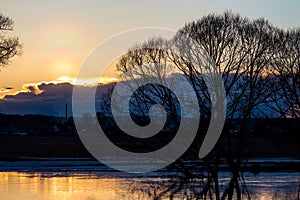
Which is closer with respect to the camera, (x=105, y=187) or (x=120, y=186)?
(x=105, y=187)

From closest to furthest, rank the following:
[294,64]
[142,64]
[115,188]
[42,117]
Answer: [115,188] → [142,64] → [294,64] → [42,117]

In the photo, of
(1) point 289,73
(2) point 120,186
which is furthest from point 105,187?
(1) point 289,73

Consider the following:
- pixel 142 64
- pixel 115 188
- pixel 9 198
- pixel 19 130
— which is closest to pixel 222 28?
pixel 142 64

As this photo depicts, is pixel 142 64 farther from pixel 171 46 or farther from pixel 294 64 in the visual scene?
pixel 294 64

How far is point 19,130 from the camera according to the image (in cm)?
17562

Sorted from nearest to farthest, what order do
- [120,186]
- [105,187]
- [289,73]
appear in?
1. [105,187]
2. [120,186]
3. [289,73]

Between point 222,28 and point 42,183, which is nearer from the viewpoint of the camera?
point 42,183

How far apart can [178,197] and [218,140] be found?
25.6 ft

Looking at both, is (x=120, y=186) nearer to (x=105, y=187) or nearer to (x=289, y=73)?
(x=105, y=187)

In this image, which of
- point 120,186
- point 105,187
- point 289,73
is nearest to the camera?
point 105,187

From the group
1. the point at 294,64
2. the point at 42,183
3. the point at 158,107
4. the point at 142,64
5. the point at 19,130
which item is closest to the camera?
the point at 42,183

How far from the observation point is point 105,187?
95.3ft

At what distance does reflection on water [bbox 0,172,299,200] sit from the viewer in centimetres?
2559

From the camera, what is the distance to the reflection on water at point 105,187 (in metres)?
25.6
